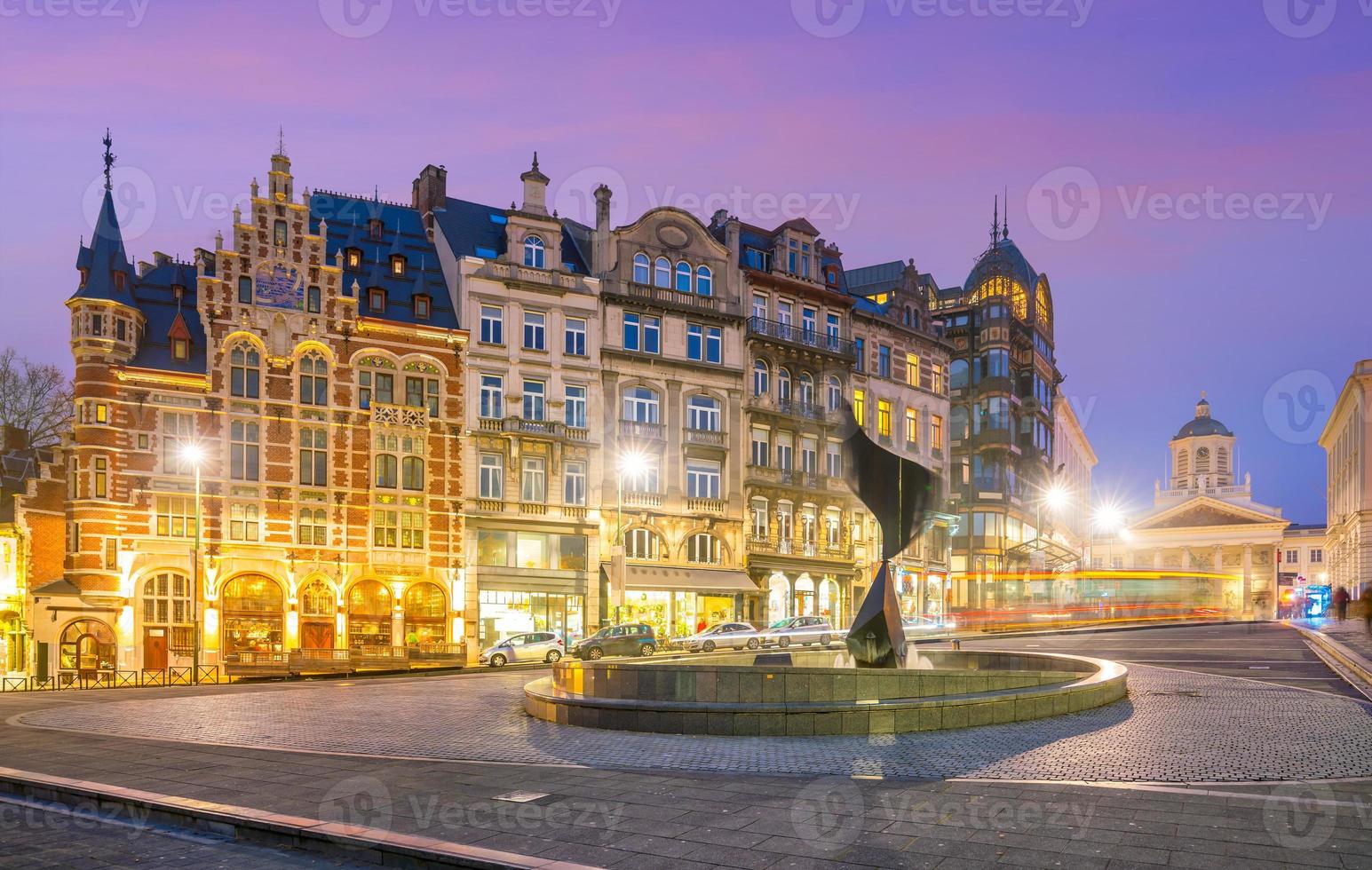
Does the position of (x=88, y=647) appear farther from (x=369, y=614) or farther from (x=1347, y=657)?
(x=1347, y=657)

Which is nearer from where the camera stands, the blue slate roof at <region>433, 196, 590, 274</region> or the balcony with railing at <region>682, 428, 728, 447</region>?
the blue slate roof at <region>433, 196, 590, 274</region>

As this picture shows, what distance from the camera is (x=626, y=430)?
48906mm

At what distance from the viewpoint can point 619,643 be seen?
37.4 m

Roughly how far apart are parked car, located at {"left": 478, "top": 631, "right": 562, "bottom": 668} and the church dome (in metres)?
150

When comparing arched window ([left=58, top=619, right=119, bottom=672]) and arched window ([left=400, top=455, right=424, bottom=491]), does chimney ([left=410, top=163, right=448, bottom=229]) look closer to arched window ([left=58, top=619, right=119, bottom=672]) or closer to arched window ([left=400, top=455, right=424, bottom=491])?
arched window ([left=400, top=455, right=424, bottom=491])

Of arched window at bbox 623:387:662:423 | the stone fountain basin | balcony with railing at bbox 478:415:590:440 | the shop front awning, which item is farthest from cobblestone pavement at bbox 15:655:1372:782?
arched window at bbox 623:387:662:423

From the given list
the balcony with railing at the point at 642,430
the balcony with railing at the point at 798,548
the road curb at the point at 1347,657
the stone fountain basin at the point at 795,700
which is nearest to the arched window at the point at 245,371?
the balcony with railing at the point at 642,430

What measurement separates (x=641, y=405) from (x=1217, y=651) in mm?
26341

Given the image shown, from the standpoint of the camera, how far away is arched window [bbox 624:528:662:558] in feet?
158

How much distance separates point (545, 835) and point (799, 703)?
7.28 metres

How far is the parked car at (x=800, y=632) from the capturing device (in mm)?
41938

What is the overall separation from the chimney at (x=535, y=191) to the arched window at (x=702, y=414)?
1163 centimetres

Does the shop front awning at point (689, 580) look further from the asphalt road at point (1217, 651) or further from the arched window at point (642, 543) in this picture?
the asphalt road at point (1217, 651)

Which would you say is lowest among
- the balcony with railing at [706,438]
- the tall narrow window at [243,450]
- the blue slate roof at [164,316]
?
the tall narrow window at [243,450]
